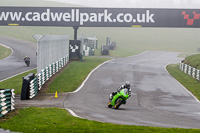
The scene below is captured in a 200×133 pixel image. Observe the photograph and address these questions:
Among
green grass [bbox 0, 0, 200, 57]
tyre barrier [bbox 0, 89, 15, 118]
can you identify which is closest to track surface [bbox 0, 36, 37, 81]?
tyre barrier [bbox 0, 89, 15, 118]

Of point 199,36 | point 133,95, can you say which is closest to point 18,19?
point 133,95

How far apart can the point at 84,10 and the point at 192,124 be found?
2394 cm

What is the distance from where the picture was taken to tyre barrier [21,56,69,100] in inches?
739

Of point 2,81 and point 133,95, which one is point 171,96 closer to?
point 133,95

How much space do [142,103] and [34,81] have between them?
240 inches

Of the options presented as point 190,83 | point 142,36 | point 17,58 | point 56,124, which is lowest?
point 190,83

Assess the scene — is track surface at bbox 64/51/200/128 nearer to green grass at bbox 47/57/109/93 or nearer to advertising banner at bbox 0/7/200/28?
green grass at bbox 47/57/109/93

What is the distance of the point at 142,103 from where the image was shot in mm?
18750

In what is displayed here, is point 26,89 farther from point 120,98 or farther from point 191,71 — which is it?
point 191,71

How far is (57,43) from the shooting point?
30.9 m

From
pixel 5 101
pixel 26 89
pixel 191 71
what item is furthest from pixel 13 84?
pixel 191 71

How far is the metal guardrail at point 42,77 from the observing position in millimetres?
19422

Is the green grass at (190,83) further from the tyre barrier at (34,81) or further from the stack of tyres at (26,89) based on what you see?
the stack of tyres at (26,89)

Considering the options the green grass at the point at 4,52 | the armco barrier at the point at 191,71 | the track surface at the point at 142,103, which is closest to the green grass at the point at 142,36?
the green grass at the point at 4,52
